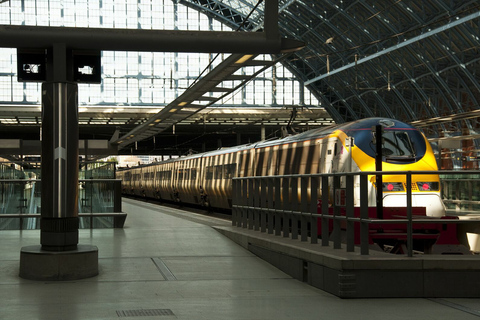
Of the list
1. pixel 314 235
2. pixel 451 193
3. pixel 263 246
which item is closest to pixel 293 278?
pixel 314 235

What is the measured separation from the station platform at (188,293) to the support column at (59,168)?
0.75 metres

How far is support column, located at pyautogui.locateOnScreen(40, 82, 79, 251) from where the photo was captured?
1051 centimetres

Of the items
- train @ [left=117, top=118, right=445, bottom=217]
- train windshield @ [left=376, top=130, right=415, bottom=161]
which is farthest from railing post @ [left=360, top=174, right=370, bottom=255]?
train windshield @ [left=376, top=130, right=415, bottom=161]

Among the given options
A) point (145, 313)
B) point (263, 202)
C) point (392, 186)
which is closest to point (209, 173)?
point (392, 186)

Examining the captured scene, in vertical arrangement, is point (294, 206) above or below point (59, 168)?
below

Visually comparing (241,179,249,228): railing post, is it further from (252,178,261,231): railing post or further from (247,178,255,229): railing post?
(252,178,261,231): railing post

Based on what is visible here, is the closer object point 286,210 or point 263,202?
point 286,210

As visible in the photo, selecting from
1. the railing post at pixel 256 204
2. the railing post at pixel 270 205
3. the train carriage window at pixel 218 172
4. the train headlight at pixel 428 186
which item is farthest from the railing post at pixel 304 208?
the train carriage window at pixel 218 172

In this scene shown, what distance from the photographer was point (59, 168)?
1051cm

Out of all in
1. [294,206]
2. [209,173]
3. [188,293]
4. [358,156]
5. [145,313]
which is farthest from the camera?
[209,173]

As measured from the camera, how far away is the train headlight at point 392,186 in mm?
16062

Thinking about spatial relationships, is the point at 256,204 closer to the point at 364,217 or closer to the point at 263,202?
the point at 263,202

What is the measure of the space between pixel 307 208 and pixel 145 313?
4.43m

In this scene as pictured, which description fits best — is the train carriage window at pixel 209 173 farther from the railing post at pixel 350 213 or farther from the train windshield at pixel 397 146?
the railing post at pixel 350 213
